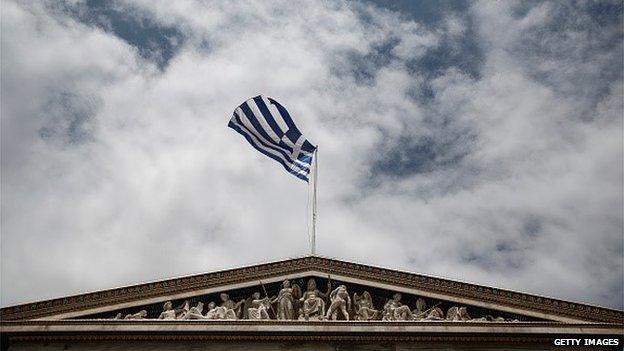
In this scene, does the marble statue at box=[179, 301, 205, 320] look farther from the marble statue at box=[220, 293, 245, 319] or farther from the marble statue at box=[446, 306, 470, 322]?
Answer: the marble statue at box=[446, 306, 470, 322]

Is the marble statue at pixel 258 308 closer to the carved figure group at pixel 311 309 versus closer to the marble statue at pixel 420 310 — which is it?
the carved figure group at pixel 311 309

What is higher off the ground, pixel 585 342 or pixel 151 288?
pixel 151 288

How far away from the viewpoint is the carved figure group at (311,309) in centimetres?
1644

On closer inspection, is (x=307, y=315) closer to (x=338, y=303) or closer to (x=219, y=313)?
(x=338, y=303)

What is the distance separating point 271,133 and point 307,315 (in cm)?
571

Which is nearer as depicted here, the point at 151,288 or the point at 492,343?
the point at 492,343

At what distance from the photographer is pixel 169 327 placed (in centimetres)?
1614

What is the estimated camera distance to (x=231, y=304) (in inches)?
669

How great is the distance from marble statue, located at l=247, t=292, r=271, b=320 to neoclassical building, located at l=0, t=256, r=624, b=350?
3 cm

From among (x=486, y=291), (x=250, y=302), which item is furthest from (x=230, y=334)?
(x=486, y=291)

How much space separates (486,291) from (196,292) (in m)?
7.34

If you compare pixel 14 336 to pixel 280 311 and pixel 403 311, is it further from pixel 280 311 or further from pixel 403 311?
pixel 403 311

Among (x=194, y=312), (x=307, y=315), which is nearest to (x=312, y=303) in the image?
(x=307, y=315)

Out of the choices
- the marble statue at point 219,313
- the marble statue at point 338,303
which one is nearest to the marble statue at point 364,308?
the marble statue at point 338,303
